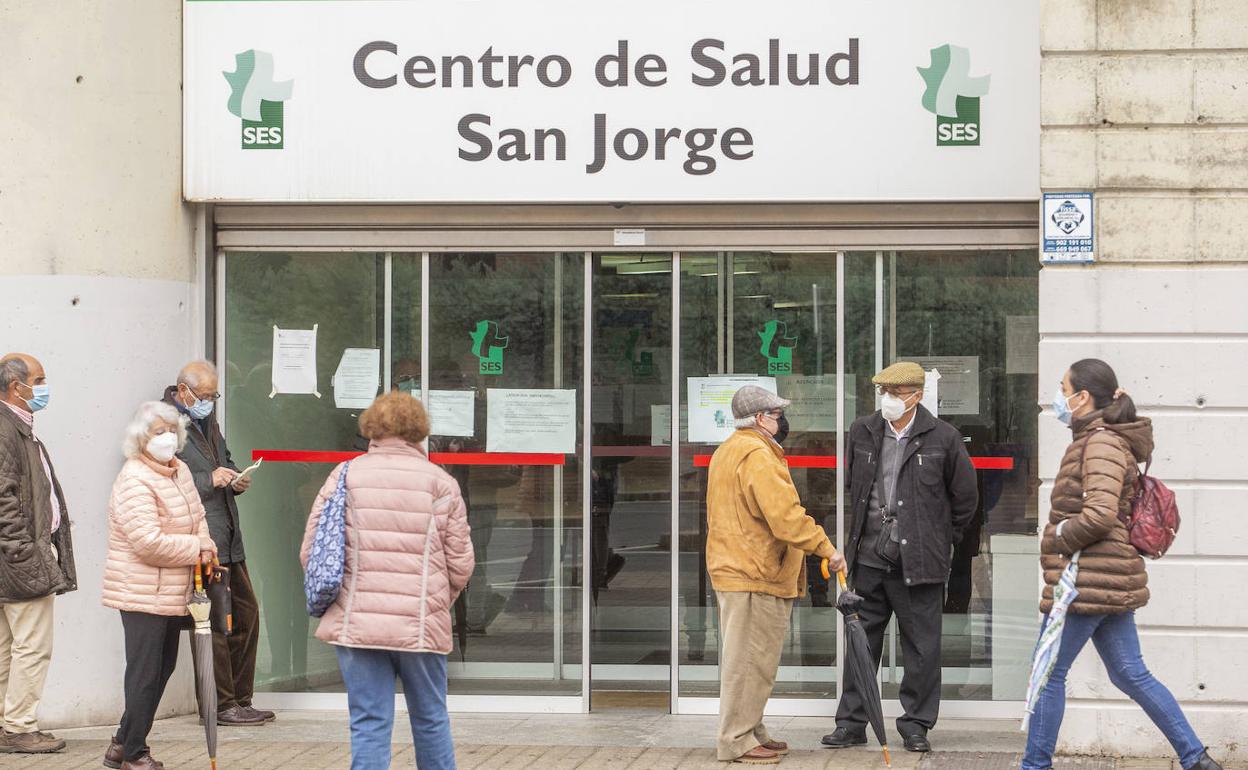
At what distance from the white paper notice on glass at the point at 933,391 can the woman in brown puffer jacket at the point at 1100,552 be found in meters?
2.27

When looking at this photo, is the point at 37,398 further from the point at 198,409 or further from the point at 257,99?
the point at 257,99

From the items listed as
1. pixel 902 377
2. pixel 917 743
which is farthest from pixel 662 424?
pixel 917 743

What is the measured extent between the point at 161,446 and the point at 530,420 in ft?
9.00

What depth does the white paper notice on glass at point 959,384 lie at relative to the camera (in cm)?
921

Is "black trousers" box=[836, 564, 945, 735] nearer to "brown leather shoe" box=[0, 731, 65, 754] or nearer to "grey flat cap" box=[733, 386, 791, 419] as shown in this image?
"grey flat cap" box=[733, 386, 791, 419]

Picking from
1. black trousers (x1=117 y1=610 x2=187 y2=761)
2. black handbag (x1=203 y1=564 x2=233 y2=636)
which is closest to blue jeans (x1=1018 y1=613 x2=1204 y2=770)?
black handbag (x1=203 y1=564 x2=233 y2=636)

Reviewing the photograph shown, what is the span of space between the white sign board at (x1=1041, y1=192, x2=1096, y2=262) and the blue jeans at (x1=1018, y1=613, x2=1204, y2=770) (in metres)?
2.02

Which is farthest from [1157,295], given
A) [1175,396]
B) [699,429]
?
[699,429]

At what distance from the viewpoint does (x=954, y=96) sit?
8898 mm

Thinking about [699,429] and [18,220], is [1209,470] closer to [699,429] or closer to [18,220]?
[699,429]

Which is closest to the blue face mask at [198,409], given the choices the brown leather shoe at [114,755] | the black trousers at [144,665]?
the black trousers at [144,665]

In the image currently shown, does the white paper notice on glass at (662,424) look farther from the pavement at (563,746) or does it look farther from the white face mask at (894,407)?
the pavement at (563,746)

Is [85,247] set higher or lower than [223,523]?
higher

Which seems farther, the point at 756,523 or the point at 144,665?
the point at 756,523
